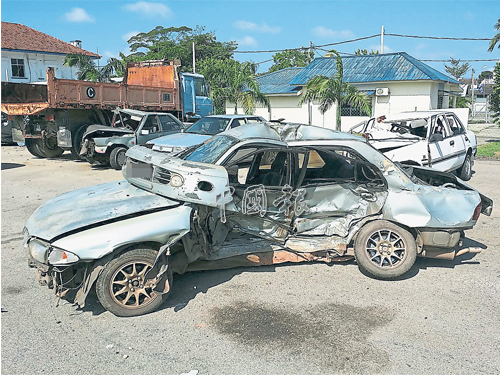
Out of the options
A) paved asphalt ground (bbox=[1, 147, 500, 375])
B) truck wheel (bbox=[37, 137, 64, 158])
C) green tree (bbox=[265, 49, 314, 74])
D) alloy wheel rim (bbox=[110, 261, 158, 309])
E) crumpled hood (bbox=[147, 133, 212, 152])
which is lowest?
paved asphalt ground (bbox=[1, 147, 500, 375])

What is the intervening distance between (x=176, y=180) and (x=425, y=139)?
6830 millimetres

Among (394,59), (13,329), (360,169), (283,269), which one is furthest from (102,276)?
(394,59)

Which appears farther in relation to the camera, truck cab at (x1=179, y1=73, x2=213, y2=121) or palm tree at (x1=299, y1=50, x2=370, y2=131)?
truck cab at (x1=179, y1=73, x2=213, y2=121)

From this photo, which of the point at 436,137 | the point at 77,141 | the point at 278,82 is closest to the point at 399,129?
the point at 436,137

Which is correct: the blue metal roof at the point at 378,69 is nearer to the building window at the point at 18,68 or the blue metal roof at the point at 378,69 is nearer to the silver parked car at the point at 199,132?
the silver parked car at the point at 199,132

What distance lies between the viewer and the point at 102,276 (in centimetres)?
400

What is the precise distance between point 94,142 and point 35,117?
3.18m

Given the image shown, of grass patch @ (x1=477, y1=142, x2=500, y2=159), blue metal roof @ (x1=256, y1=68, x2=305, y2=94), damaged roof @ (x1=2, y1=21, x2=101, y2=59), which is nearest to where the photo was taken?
grass patch @ (x1=477, y1=142, x2=500, y2=159)

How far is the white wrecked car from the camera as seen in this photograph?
A: 9305mm

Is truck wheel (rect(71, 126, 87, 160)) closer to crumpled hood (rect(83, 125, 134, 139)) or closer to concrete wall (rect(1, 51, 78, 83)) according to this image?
crumpled hood (rect(83, 125, 134, 139))

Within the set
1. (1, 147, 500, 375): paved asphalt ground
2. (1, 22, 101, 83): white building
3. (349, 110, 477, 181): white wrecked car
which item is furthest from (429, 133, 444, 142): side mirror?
(1, 22, 101, 83): white building

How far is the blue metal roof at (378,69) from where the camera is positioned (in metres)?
22.3

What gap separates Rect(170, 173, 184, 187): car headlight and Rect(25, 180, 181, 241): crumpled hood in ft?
0.60

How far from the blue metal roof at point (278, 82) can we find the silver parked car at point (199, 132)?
12977 millimetres
